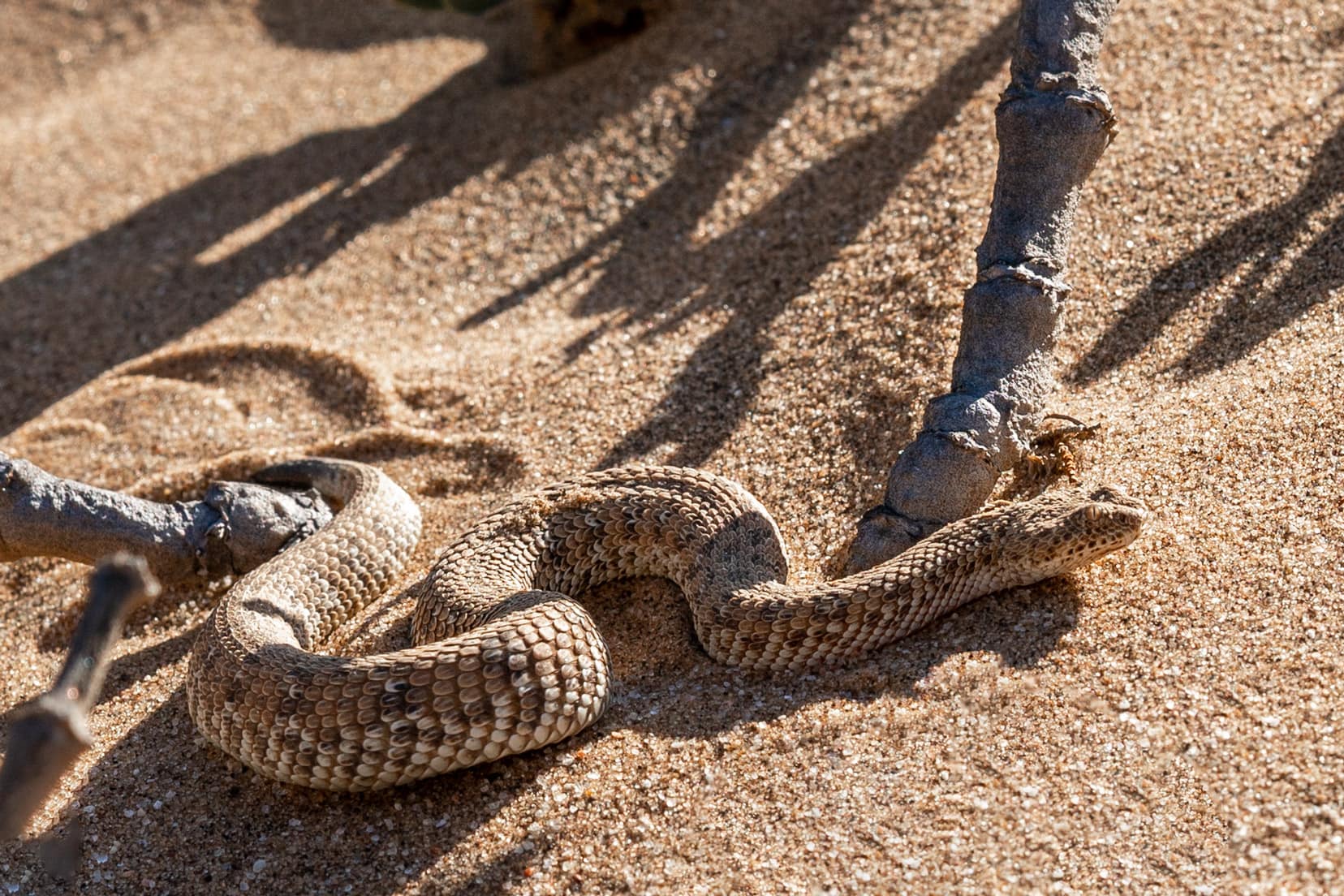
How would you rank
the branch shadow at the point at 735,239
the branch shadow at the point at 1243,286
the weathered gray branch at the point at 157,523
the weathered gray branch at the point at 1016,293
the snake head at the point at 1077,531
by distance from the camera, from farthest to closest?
1. the branch shadow at the point at 735,239
2. the branch shadow at the point at 1243,286
3. the weathered gray branch at the point at 157,523
4. the weathered gray branch at the point at 1016,293
5. the snake head at the point at 1077,531

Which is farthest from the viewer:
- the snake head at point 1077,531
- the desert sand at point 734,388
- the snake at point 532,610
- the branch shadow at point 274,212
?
the branch shadow at point 274,212

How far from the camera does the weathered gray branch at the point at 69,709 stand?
8.48ft

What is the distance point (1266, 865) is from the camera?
10.7ft

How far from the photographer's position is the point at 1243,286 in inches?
215

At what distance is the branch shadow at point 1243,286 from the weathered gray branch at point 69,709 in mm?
4105

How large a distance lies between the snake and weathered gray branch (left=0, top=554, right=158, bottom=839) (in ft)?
4.29

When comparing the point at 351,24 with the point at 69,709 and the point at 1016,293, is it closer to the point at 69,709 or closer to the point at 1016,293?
the point at 1016,293

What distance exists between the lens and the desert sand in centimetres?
375

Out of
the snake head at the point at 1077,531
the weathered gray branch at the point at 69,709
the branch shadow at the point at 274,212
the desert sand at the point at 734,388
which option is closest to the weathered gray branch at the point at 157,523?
the desert sand at the point at 734,388

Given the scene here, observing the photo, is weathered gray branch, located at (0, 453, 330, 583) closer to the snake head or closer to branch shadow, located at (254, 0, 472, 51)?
the snake head

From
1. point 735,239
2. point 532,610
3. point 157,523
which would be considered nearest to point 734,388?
point 735,239

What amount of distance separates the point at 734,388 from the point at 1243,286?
2320mm

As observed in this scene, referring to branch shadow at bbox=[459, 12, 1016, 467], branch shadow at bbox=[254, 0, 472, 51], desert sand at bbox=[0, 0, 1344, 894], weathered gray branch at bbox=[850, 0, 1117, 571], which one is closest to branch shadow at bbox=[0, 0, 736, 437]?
desert sand at bbox=[0, 0, 1344, 894]

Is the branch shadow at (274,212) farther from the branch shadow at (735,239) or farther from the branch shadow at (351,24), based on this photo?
the branch shadow at (351,24)
